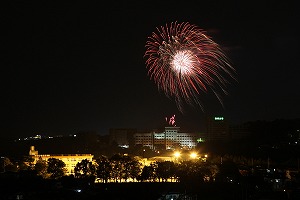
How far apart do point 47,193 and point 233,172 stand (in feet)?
29.6

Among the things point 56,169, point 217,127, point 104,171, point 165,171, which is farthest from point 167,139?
point 165,171

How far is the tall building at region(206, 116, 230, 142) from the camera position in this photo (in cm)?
4769

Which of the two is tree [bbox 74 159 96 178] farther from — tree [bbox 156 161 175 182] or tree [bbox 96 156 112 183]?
tree [bbox 156 161 175 182]

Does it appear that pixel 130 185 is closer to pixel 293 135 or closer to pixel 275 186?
pixel 275 186

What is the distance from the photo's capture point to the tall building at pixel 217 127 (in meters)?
47.7

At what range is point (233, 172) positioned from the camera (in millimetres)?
18234

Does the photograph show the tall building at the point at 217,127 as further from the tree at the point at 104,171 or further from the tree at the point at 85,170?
the tree at the point at 104,171

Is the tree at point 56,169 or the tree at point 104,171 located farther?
the tree at point 56,169

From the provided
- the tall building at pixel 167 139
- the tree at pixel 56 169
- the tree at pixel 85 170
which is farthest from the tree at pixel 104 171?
the tall building at pixel 167 139

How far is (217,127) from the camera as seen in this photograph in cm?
4838

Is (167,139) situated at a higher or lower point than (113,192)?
higher

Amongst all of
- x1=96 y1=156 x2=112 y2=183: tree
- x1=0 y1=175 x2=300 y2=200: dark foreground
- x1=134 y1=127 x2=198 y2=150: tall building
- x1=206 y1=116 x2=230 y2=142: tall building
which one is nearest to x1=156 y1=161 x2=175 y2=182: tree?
x1=96 y1=156 x2=112 y2=183: tree

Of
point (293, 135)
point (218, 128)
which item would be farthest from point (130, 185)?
point (218, 128)

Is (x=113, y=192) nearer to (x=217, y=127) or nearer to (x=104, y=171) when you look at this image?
(x=104, y=171)
